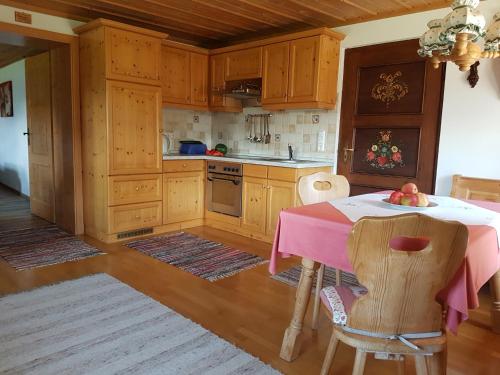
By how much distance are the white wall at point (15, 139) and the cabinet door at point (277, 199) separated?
417 cm

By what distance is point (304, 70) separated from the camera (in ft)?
12.4

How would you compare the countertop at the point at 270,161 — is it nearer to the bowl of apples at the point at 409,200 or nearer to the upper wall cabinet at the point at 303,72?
the upper wall cabinet at the point at 303,72

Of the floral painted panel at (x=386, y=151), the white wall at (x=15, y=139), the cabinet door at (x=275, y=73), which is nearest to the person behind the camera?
the floral painted panel at (x=386, y=151)

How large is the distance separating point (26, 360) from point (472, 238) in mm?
2031

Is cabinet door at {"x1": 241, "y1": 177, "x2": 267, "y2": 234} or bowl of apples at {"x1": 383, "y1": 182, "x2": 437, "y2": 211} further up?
bowl of apples at {"x1": 383, "y1": 182, "x2": 437, "y2": 211}

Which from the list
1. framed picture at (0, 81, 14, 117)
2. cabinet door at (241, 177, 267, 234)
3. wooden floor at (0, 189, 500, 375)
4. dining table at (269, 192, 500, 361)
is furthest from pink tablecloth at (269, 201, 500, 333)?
framed picture at (0, 81, 14, 117)

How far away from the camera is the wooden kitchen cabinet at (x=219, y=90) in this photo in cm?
461

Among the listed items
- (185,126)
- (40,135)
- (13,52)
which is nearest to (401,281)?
(185,126)

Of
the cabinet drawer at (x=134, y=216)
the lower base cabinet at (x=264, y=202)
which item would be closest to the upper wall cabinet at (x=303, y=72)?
the lower base cabinet at (x=264, y=202)

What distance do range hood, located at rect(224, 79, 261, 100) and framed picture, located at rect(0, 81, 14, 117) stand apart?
3.91 metres

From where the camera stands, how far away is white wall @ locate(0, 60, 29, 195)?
589 centimetres

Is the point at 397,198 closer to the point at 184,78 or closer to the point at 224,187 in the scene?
the point at 224,187

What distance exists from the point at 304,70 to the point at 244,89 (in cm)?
84

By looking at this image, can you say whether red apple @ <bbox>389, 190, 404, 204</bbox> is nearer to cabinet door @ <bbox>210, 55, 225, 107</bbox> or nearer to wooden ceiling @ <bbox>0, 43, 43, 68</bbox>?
cabinet door @ <bbox>210, 55, 225, 107</bbox>
